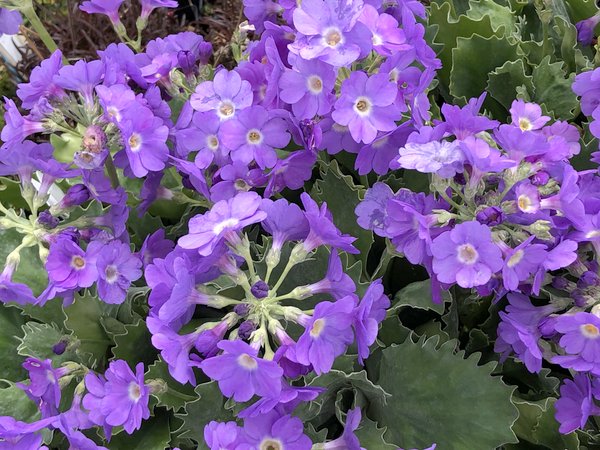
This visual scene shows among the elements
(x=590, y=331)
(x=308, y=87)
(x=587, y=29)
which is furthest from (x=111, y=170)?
(x=587, y=29)

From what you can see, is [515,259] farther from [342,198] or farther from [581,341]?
[342,198]

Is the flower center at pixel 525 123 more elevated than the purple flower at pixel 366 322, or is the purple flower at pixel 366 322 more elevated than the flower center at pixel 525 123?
the flower center at pixel 525 123

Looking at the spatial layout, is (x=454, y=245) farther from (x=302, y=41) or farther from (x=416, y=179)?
(x=416, y=179)

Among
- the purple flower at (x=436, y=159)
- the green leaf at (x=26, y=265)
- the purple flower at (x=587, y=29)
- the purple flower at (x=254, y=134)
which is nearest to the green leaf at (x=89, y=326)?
the green leaf at (x=26, y=265)

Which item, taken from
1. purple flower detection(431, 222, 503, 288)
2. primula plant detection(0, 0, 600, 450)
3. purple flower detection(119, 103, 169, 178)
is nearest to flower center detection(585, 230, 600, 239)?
primula plant detection(0, 0, 600, 450)

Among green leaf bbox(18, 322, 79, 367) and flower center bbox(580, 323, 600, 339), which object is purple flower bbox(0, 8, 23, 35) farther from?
flower center bbox(580, 323, 600, 339)

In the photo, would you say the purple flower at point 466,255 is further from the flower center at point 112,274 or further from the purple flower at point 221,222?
the flower center at point 112,274
